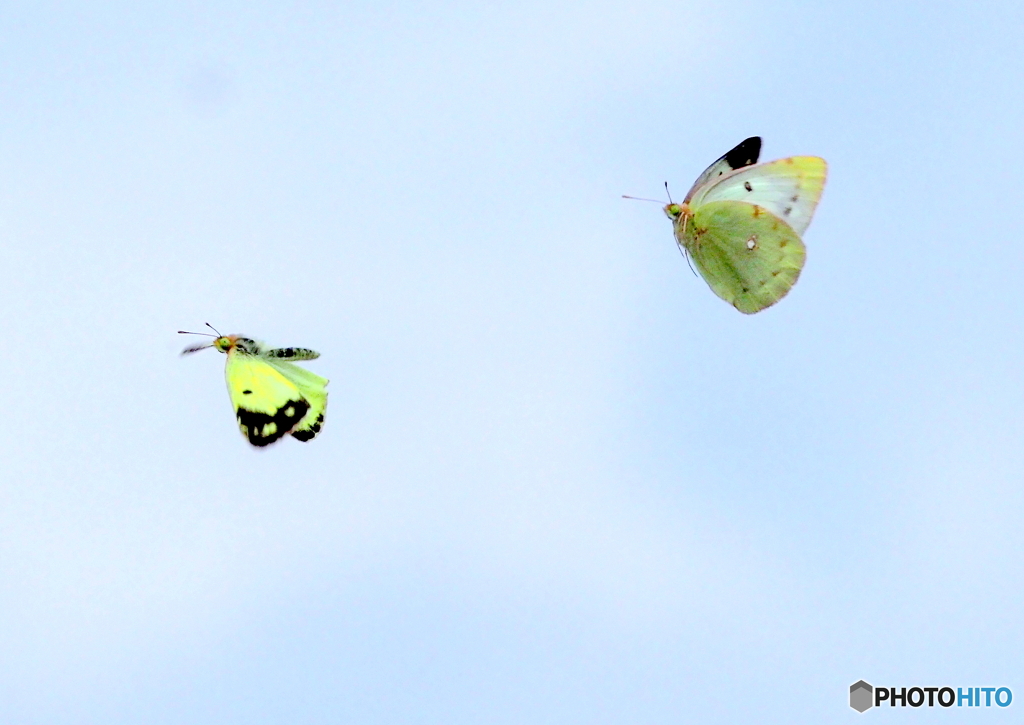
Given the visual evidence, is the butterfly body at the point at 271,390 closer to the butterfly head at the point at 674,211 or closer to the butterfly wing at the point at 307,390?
the butterfly wing at the point at 307,390

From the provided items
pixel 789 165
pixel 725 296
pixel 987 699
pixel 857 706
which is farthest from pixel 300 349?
pixel 987 699

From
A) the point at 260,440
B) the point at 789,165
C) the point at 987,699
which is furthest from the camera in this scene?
the point at 987,699

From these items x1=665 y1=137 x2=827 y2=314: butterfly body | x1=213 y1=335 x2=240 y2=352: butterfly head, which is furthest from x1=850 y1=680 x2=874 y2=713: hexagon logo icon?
x1=213 y1=335 x2=240 y2=352: butterfly head

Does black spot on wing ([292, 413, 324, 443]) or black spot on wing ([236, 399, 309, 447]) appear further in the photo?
black spot on wing ([292, 413, 324, 443])

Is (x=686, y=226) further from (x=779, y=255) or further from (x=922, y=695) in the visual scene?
(x=922, y=695)

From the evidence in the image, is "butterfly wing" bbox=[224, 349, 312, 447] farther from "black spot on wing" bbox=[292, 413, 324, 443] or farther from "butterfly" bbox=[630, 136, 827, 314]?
"butterfly" bbox=[630, 136, 827, 314]

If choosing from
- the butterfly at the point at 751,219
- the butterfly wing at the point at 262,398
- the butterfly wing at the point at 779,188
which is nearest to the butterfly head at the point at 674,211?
the butterfly at the point at 751,219
